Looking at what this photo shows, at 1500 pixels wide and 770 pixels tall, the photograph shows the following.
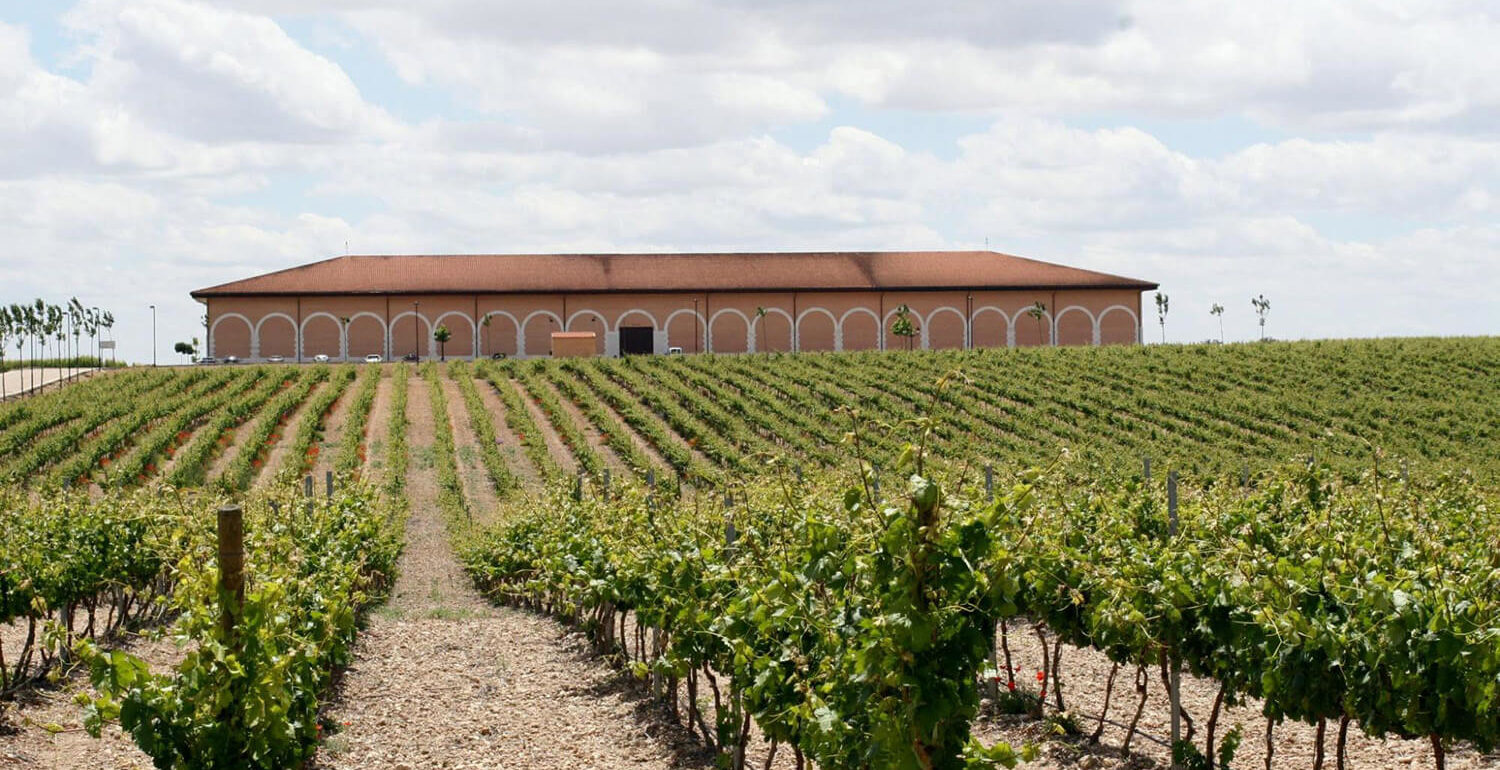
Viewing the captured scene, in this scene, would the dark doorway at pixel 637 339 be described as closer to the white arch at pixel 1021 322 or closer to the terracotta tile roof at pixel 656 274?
the terracotta tile roof at pixel 656 274

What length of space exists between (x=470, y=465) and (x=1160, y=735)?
26658 millimetres

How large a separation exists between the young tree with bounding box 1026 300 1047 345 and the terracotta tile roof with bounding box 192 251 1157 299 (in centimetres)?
98

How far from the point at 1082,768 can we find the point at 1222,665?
58.9 inches

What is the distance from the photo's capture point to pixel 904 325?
62.2 meters

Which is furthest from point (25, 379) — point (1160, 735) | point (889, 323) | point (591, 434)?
point (1160, 735)

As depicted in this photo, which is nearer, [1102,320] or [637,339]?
[637,339]

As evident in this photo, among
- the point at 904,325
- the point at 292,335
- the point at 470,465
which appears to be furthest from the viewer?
the point at 292,335

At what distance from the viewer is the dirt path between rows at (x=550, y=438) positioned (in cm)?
3388

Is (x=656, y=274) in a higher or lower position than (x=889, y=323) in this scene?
higher

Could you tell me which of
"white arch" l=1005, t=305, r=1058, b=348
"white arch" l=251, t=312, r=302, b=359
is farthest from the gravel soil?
"white arch" l=251, t=312, r=302, b=359

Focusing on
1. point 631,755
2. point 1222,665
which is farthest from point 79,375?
point 1222,665

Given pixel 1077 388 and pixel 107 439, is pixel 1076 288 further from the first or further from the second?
pixel 107 439

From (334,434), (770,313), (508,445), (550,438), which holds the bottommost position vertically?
(508,445)

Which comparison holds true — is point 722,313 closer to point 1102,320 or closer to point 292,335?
point 1102,320
